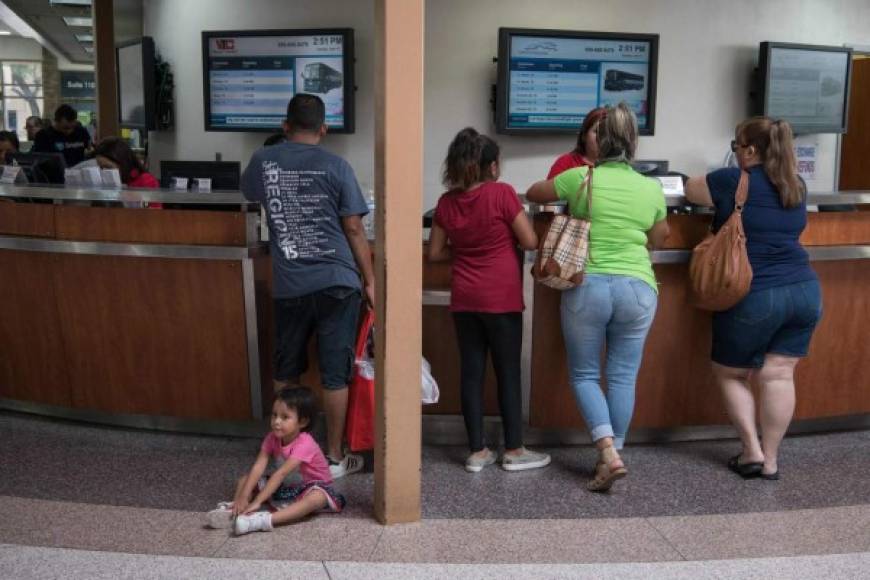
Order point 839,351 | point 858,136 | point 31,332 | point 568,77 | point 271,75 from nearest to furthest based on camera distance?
1. point 839,351
2. point 31,332
3. point 568,77
4. point 271,75
5. point 858,136

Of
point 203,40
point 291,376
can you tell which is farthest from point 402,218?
point 203,40

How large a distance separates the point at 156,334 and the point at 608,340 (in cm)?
193

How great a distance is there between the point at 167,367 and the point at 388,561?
1.68 metres

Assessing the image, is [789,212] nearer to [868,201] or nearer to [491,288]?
[868,201]

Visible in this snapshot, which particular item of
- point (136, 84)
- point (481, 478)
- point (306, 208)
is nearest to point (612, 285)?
point (481, 478)

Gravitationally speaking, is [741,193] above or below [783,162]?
below

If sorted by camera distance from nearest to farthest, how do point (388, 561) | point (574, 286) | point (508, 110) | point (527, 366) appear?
point (388, 561), point (574, 286), point (527, 366), point (508, 110)

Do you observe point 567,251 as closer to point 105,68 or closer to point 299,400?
point 299,400

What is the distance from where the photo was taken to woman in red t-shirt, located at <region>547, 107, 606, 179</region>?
396 centimetres

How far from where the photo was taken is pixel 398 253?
302cm

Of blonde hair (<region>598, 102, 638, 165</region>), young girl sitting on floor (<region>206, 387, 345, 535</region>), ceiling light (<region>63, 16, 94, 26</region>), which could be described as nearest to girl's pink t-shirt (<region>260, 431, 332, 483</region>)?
young girl sitting on floor (<region>206, 387, 345, 535</region>)

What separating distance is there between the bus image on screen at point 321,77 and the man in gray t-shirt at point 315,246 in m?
2.82

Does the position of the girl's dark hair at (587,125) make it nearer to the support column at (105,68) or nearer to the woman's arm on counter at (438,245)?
the woman's arm on counter at (438,245)

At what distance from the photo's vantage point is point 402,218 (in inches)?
118
